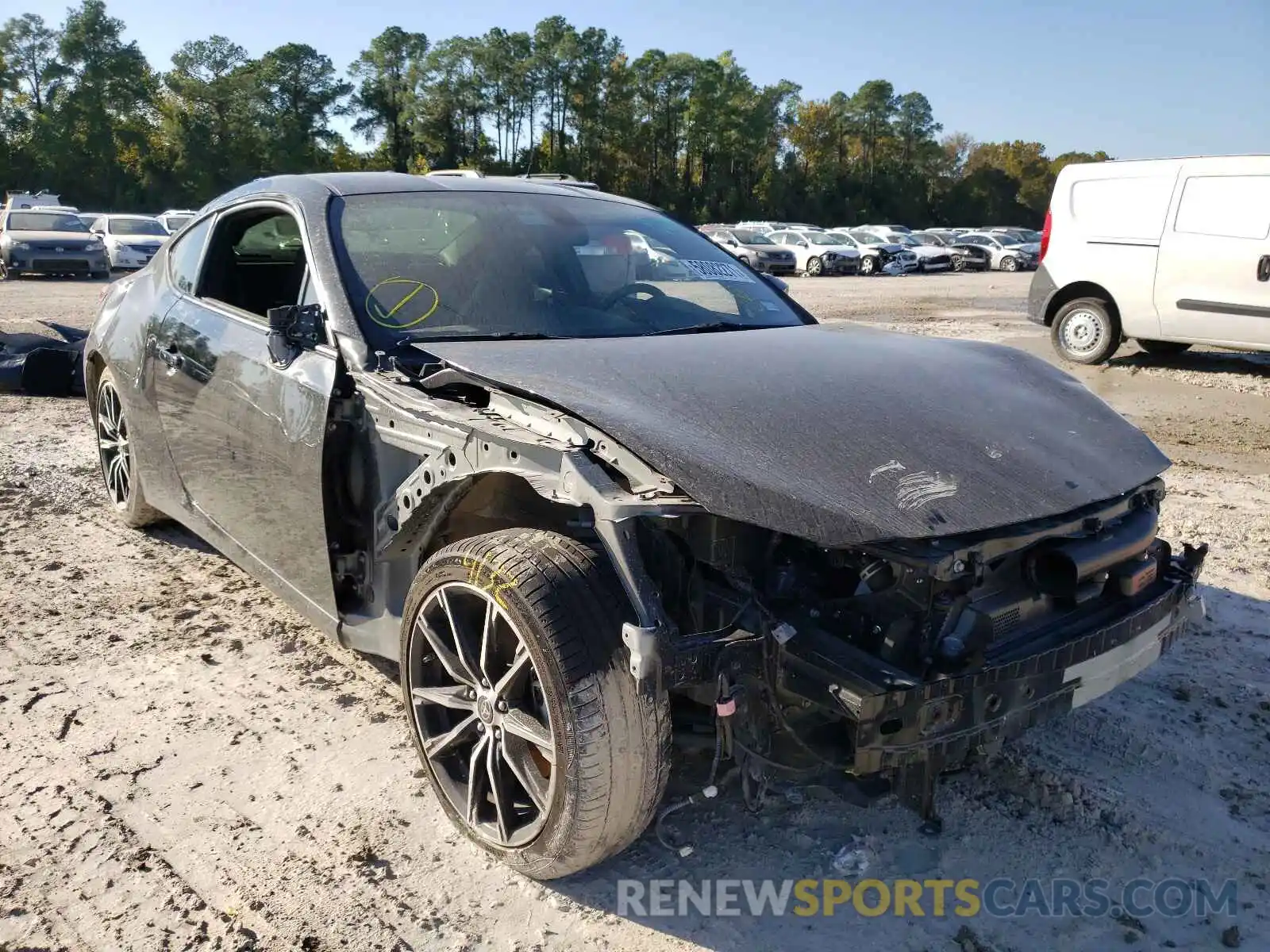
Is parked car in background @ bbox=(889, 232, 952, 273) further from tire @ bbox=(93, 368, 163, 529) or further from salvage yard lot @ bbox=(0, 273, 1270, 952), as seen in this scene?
tire @ bbox=(93, 368, 163, 529)

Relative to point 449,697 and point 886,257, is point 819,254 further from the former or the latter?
point 449,697

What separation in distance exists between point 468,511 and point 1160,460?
200 centimetres

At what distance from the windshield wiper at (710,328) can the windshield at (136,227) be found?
23.3 metres

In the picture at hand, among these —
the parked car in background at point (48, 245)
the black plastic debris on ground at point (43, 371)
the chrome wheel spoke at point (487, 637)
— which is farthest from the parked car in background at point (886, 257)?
the chrome wheel spoke at point (487, 637)

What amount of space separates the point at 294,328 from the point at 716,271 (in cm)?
173

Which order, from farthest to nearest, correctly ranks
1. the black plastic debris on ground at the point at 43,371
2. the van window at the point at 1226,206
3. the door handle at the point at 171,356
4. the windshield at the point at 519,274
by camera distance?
1. the van window at the point at 1226,206
2. the black plastic debris on ground at the point at 43,371
3. the door handle at the point at 171,356
4. the windshield at the point at 519,274

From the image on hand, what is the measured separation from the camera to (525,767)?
2443 mm

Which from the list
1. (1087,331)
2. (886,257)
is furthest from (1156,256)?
(886,257)

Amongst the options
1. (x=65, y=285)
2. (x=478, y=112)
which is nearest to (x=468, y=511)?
(x=65, y=285)

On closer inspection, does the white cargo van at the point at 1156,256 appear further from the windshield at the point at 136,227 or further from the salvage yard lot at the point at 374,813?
the windshield at the point at 136,227

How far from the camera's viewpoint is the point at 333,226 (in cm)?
337

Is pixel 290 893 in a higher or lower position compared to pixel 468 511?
lower

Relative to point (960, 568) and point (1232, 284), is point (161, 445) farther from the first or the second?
point (1232, 284)

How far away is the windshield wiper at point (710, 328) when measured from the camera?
134 inches
